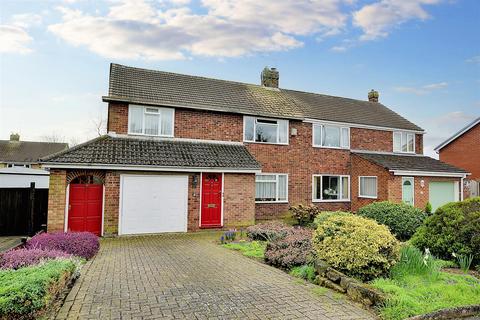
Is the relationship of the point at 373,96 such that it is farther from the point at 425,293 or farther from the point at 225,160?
the point at 425,293

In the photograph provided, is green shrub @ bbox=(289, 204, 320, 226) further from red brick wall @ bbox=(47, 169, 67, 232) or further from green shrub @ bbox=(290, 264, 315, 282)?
red brick wall @ bbox=(47, 169, 67, 232)

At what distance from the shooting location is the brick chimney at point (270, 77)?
20891 millimetres

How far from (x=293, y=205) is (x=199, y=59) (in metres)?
9.28

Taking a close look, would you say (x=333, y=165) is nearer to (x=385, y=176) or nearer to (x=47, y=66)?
(x=385, y=176)

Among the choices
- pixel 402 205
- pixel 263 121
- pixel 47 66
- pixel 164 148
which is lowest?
pixel 402 205

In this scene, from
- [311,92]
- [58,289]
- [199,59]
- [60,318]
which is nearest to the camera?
[60,318]

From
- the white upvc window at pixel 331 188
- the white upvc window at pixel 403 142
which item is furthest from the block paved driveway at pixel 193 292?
the white upvc window at pixel 403 142

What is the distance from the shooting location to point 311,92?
73.5ft

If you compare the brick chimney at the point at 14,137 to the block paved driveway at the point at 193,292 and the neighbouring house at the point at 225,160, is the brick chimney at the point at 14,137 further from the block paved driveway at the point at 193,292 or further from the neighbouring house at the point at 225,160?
the block paved driveway at the point at 193,292

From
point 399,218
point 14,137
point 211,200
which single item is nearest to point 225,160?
point 211,200

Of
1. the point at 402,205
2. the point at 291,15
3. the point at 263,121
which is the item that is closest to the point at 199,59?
the point at 263,121

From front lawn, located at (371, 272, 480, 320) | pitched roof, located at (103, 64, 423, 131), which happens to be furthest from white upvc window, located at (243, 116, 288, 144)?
front lawn, located at (371, 272, 480, 320)

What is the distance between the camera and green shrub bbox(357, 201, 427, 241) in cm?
1244

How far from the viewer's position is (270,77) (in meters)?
20.9
